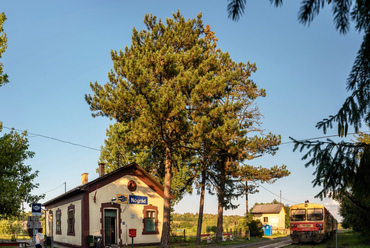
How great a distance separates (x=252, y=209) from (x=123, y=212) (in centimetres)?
4176

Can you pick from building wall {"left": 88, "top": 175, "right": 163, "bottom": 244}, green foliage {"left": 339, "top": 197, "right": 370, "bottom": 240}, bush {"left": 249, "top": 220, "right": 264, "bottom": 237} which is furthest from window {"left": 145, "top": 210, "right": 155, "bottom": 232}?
bush {"left": 249, "top": 220, "right": 264, "bottom": 237}

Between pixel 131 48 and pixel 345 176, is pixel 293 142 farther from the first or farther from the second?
pixel 131 48

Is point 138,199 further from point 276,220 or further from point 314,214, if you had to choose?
point 276,220

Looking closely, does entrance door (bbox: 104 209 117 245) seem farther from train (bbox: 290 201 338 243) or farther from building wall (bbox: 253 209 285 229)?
building wall (bbox: 253 209 285 229)

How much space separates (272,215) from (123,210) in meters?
39.4

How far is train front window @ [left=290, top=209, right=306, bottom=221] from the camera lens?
28.5 meters

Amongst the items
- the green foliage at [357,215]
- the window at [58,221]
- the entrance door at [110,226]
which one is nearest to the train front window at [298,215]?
the green foliage at [357,215]

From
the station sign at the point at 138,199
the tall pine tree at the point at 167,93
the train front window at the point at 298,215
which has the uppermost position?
the tall pine tree at the point at 167,93

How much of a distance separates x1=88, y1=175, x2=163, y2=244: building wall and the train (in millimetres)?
11707

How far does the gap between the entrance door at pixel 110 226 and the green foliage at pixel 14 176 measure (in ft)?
17.4

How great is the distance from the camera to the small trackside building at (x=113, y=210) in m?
26.1

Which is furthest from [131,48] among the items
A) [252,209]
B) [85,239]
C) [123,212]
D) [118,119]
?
[252,209]

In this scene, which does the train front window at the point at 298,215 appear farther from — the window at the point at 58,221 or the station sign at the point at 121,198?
the window at the point at 58,221

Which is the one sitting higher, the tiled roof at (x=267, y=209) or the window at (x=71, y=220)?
the window at (x=71, y=220)
